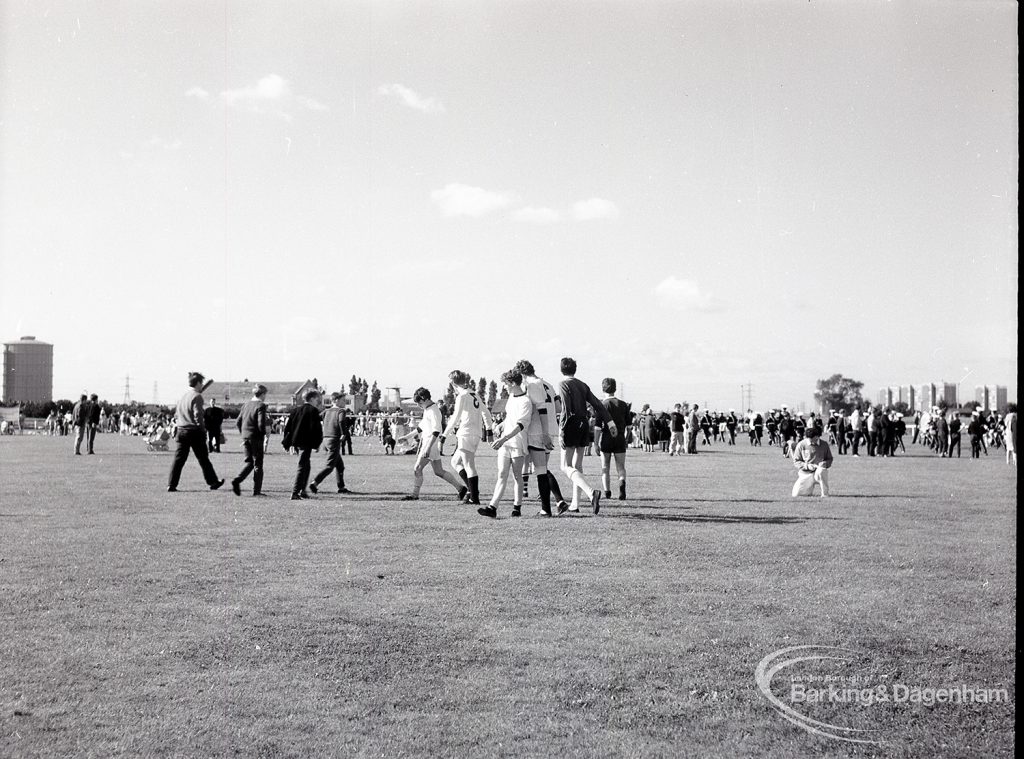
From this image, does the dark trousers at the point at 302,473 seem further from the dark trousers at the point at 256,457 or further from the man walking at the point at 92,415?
the man walking at the point at 92,415

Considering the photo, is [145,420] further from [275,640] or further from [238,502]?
[275,640]

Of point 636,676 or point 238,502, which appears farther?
point 238,502

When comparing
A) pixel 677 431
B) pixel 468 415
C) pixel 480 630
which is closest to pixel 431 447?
pixel 468 415

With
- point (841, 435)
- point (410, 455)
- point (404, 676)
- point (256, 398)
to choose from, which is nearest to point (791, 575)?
point (404, 676)

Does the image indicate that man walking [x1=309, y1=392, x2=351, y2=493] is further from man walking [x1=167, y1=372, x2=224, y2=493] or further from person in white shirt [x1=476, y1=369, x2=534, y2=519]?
person in white shirt [x1=476, y1=369, x2=534, y2=519]

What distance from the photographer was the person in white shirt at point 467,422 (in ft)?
38.9

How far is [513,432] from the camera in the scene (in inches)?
412

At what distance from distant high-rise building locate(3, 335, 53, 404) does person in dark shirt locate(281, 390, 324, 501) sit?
67.1 metres

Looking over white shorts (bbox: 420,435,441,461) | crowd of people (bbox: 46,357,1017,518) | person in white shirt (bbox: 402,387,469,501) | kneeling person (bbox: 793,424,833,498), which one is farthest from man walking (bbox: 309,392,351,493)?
kneeling person (bbox: 793,424,833,498)

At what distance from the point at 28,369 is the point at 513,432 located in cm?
7515

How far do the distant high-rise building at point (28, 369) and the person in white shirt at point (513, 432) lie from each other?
70844 millimetres

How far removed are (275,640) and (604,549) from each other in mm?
3771

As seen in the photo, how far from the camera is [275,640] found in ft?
17.1

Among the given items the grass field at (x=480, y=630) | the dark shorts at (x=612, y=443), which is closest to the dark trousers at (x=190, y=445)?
the grass field at (x=480, y=630)
